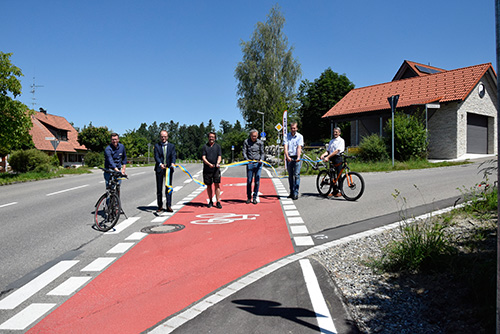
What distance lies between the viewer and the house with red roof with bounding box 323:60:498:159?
2631cm

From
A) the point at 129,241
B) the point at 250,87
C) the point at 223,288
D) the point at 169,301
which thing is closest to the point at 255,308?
the point at 223,288

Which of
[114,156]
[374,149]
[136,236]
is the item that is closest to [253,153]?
[114,156]

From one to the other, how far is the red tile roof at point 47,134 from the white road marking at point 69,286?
152 feet

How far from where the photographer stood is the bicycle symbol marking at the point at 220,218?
8106 millimetres

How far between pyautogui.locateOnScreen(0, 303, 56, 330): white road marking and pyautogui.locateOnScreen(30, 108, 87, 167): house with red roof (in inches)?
2032

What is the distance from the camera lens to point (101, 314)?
12.1 ft

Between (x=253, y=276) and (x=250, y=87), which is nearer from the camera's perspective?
(x=253, y=276)

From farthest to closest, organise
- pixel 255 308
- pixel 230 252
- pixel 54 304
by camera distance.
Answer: pixel 230 252 < pixel 54 304 < pixel 255 308

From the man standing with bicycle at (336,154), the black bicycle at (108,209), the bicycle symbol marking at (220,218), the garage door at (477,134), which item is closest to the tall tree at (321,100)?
the garage door at (477,134)

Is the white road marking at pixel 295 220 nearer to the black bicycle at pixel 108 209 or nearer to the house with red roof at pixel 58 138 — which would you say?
the black bicycle at pixel 108 209

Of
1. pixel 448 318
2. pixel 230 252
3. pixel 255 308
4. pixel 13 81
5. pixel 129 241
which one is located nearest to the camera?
pixel 448 318

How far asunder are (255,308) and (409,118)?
22086 mm

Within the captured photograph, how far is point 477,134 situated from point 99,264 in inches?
1207

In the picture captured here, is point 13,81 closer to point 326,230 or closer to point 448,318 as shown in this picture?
point 326,230
